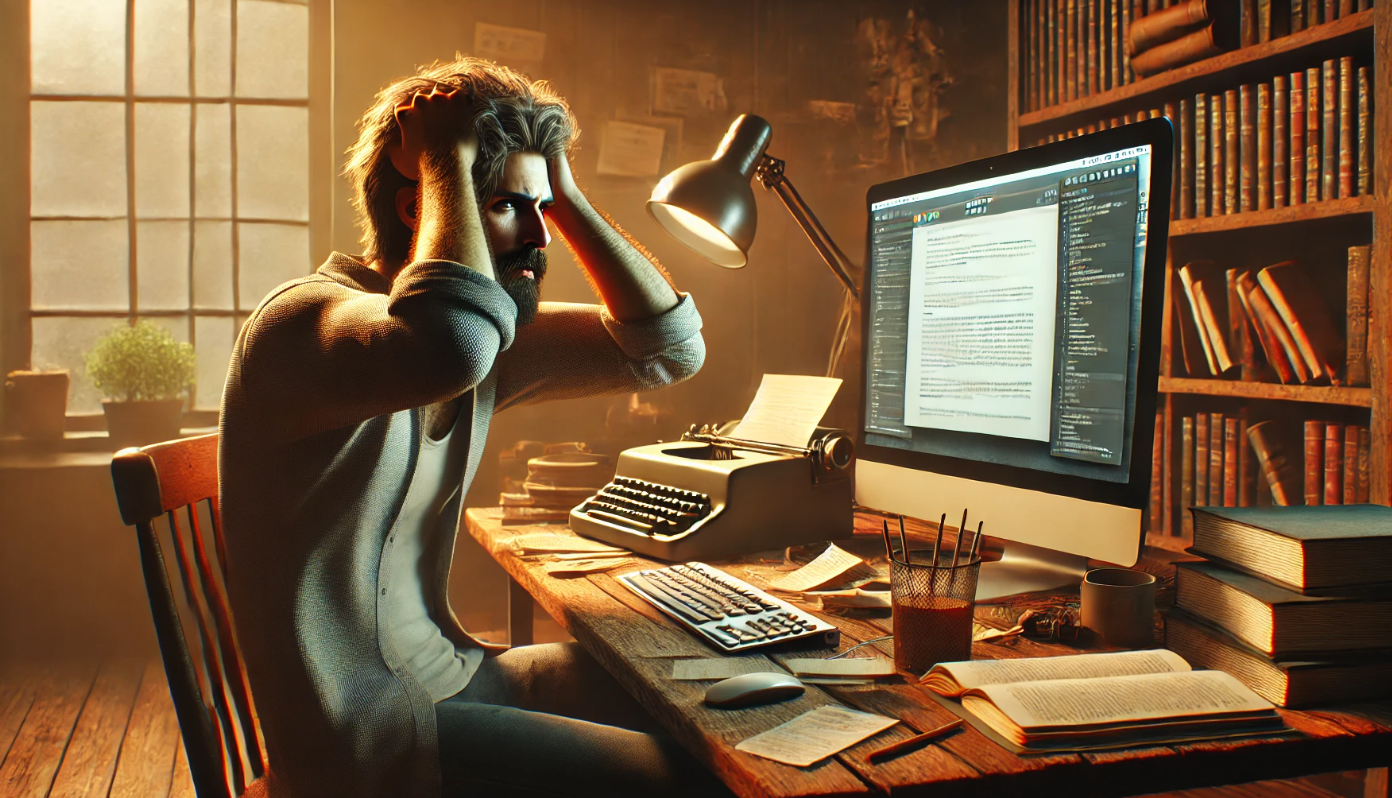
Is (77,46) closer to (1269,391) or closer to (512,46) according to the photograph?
(512,46)

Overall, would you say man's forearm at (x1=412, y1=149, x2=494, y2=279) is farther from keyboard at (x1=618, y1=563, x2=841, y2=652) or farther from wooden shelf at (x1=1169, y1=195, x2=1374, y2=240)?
wooden shelf at (x1=1169, y1=195, x2=1374, y2=240)

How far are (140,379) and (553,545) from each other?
207cm

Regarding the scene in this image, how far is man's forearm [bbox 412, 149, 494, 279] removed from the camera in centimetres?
100

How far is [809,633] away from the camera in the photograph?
0.99 meters

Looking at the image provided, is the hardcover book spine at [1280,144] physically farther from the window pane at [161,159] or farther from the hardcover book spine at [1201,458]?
the window pane at [161,159]

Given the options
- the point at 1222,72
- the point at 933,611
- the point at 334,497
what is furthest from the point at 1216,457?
the point at 334,497

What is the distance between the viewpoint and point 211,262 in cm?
306

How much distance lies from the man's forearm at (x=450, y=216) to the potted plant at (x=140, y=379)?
7.46 feet

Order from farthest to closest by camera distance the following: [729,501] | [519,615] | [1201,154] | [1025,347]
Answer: [1201,154], [519,615], [729,501], [1025,347]

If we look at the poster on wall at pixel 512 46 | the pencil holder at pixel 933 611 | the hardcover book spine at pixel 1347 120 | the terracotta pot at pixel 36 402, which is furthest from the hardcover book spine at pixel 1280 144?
the terracotta pot at pixel 36 402

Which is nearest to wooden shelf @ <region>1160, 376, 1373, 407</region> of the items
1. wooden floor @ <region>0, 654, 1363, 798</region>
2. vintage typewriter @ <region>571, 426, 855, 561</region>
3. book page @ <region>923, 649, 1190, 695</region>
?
wooden floor @ <region>0, 654, 1363, 798</region>

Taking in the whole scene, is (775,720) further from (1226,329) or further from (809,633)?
(1226,329)

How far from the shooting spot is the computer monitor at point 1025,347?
1.05 metres

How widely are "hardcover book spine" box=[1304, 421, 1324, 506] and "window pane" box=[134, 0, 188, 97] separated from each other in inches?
131
